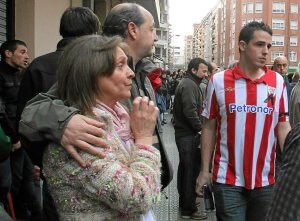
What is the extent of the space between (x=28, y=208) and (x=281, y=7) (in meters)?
96.5

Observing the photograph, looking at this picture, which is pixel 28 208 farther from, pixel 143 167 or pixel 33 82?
pixel 143 167

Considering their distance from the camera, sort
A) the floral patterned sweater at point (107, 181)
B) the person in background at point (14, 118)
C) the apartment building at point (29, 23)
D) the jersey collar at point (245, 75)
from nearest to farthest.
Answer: the floral patterned sweater at point (107, 181) < the jersey collar at point (245, 75) < the person in background at point (14, 118) < the apartment building at point (29, 23)

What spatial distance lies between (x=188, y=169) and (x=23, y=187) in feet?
7.04

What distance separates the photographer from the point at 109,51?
6.04 ft

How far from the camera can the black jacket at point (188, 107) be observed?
5887 millimetres

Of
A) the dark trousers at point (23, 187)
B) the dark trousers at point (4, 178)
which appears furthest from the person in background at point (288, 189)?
the dark trousers at point (23, 187)

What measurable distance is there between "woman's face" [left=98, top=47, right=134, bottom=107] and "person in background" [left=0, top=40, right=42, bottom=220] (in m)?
2.77

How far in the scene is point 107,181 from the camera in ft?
5.46

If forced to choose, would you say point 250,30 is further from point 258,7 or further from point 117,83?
point 258,7

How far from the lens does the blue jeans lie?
10.9 ft

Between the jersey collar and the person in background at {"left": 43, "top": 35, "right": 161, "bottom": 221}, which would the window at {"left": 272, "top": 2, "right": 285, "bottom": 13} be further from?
the person in background at {"left": 43, "top": 35, "right": 161, "bottom": 221}

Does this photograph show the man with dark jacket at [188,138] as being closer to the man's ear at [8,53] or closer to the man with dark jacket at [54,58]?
the man's ear at [8,53]

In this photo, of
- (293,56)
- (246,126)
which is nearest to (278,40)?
(293,56)

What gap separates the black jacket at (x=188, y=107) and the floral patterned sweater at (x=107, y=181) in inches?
160
